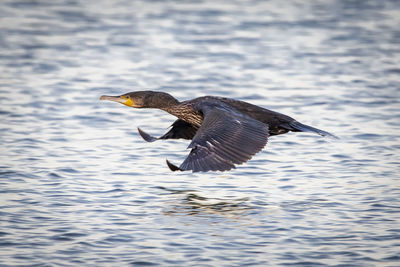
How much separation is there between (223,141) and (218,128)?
28 centimetres

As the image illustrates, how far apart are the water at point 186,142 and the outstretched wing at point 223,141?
2.10 ft

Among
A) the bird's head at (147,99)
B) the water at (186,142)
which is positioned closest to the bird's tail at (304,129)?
the water at (186,142)

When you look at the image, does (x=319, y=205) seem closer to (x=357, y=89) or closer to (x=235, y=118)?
(x=235, y=118)

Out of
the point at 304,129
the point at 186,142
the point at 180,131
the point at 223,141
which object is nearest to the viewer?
the point at 223,141

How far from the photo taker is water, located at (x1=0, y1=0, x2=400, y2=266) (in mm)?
7289

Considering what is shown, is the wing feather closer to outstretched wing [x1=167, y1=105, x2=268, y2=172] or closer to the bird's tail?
outstretched wing [x1=167, y1=105, x2=268, y2=172]

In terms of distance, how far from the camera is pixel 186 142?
422 inches

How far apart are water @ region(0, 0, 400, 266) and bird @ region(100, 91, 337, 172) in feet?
2.01

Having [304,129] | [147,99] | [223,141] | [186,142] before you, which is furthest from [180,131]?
[223,141]

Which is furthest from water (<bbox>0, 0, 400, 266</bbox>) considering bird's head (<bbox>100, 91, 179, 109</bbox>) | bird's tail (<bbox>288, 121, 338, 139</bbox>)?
bird's head (<bbox>100, 91, 179, 109</bbox>)

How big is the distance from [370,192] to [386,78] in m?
5.66

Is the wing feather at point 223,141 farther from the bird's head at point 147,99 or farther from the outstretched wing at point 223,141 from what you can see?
the bird's head at point 147,99

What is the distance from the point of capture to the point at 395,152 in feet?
33.1

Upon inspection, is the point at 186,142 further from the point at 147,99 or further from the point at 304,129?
the point at 304,129
